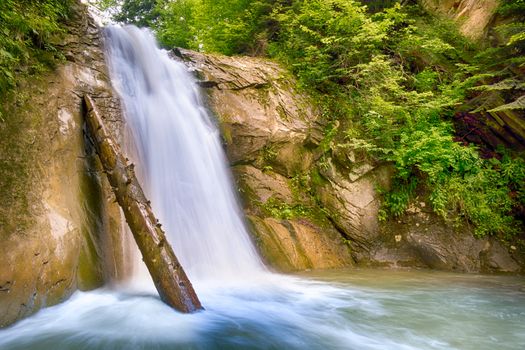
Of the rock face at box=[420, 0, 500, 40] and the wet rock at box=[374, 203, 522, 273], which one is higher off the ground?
the rock face at box=[420, 0, 500, 40]

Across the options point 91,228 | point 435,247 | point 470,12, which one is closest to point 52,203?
point 91,228

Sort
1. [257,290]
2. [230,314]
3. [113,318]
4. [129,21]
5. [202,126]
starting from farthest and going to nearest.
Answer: [129,21]
[202,126]
[257,290]
[230,314]
[113,318]

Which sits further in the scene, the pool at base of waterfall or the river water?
the river water

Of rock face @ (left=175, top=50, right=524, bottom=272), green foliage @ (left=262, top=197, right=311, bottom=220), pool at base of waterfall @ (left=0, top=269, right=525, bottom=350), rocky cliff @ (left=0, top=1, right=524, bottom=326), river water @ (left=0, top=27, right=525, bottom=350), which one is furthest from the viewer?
green foliage @ (left=262, top=197, right=311, bottom=220)

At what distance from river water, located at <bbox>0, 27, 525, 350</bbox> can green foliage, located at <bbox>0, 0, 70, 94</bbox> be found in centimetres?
117

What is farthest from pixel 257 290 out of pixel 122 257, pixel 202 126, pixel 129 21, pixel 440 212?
pixel 129 21

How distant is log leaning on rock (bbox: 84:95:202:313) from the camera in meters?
4.02

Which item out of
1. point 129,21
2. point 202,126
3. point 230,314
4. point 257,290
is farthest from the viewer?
point 129,21

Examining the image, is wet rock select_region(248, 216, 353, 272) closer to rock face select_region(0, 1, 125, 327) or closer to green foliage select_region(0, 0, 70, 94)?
rock face select_region(0, 1, 125, 327)

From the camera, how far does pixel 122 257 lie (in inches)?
197

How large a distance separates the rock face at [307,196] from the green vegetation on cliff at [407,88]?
0.38 metres

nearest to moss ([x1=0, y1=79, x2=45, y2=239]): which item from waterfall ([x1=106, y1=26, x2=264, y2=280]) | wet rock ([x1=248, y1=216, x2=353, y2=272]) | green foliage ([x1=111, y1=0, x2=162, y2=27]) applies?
waterfall ([x1=106, y1=26, x2=264, y2=280])

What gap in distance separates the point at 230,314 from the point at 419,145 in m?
5.56

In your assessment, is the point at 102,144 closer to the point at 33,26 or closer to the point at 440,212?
the point at 33,26
